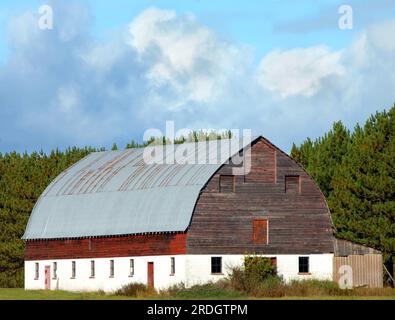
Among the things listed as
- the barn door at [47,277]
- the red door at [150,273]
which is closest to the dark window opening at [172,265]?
the red door at [150,273]

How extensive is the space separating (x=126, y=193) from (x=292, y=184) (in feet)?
34.6

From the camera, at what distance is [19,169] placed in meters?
106

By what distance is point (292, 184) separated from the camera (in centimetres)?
8319

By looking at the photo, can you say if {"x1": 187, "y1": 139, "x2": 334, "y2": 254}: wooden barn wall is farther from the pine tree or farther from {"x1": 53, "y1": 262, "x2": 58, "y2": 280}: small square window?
{"x1": 53, "y1": 262, "x2": 58, "y2": 280}: small square window

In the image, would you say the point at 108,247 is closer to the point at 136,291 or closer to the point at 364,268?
the point at 136,291

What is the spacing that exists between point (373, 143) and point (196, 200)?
1276 cm

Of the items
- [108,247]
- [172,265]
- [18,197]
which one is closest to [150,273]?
[172,265]

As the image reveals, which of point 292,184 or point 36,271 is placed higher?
point 292,184

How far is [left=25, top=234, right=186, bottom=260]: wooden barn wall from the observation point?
3184 inches

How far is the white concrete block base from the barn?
58 mm

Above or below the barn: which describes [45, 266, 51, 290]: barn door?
below

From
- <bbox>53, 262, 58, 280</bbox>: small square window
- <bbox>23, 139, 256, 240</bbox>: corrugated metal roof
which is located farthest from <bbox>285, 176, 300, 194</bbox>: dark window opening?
<bbox>53, 262, 58, 280</bbox>: small square window
